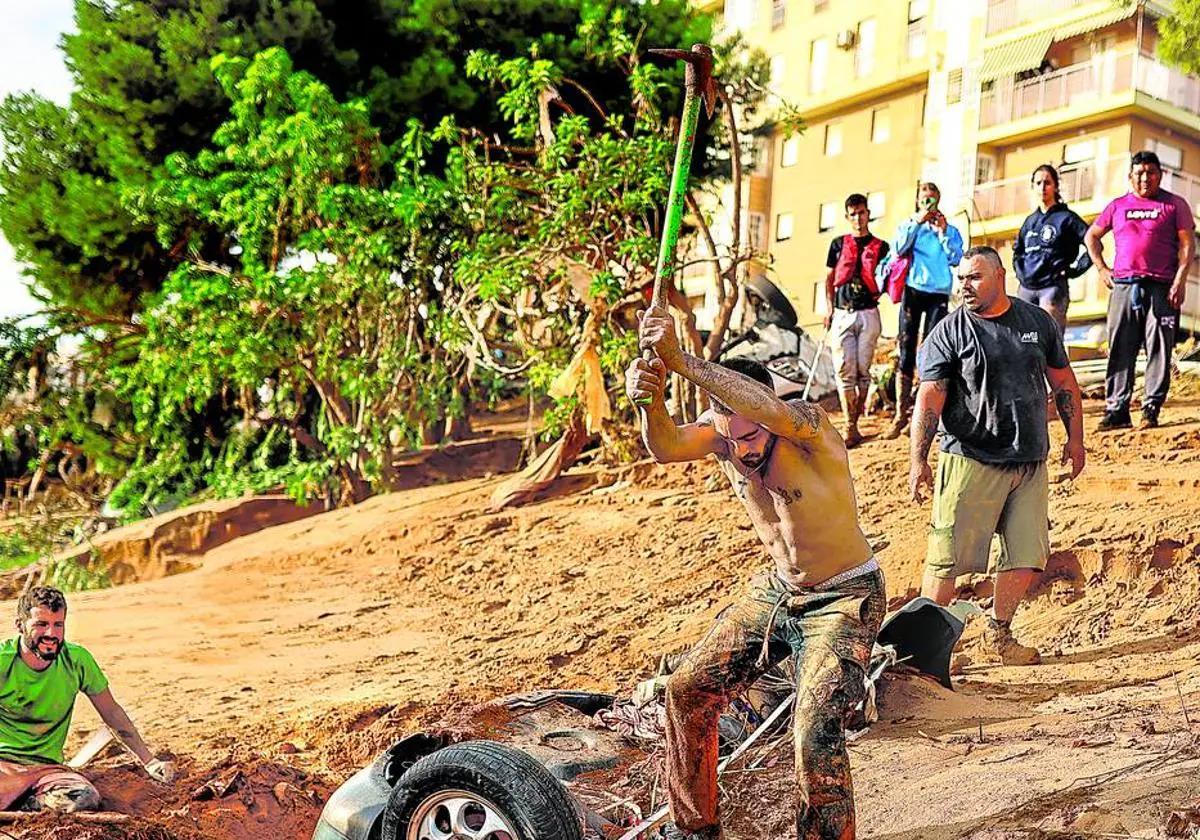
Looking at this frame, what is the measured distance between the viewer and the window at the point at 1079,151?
26312 millimetres

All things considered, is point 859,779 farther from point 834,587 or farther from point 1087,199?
point 1087,199

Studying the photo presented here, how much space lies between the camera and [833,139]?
32.2 metres

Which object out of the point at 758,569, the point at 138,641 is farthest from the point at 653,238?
the point at 138,641

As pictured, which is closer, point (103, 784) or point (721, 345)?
point (103, 784)

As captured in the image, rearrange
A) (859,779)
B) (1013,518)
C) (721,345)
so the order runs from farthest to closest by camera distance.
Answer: (721,345) < (1013,518) < (859,779)

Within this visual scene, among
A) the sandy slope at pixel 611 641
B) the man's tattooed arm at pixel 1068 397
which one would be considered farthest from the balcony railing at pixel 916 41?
the man's tattooed arm at pixel 1068 397

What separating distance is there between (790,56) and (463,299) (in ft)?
74.6

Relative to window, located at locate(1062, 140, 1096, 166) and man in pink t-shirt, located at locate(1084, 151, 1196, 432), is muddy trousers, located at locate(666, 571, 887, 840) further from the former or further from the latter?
window, located at locate(1062, 140, 1096, 166)

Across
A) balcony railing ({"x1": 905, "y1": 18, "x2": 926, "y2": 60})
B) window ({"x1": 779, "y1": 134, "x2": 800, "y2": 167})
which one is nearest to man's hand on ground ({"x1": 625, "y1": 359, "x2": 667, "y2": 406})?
balcony railing ({"x1": 905, "y1": 18, "x2": 926, "y2": 60})

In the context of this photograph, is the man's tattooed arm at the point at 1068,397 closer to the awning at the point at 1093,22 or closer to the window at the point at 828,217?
the awning at the point at 1093,22

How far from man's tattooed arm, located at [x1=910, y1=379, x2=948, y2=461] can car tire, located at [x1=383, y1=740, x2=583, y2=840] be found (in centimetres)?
302

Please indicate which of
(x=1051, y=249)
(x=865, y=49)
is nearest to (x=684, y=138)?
(x=1051, y=249)

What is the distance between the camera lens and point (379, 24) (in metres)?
18.3

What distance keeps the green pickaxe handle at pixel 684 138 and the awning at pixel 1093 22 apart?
23818 mm
